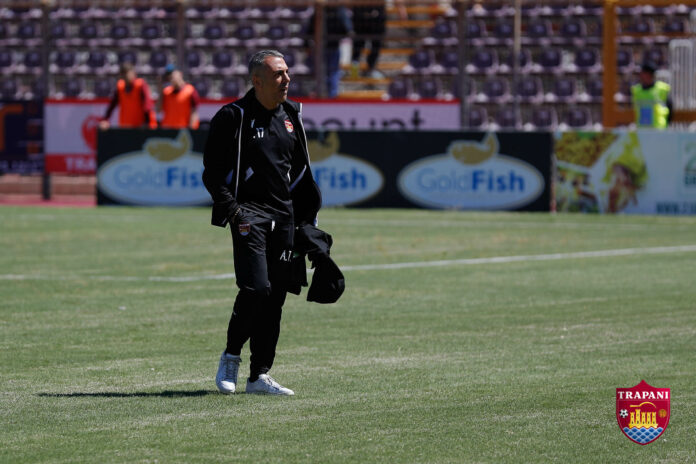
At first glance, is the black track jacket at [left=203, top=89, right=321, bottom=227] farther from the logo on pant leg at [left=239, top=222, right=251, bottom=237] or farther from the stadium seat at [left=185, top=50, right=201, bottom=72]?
the stadium seat at [left=185, top=50, right=201, bottom=72]

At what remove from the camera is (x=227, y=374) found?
745 cm

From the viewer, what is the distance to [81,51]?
1270 inches

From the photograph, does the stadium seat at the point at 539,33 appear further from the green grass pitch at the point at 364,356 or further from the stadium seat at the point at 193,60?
the green grass pitch at the point at 364,356

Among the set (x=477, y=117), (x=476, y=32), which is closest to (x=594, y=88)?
(x=476, y=32)

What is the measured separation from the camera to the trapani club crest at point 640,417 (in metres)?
6.05

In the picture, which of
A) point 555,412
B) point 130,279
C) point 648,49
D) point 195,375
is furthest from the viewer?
point 648,49

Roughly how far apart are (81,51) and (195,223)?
42.0ft

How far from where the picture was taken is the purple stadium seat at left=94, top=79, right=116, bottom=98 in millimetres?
31406

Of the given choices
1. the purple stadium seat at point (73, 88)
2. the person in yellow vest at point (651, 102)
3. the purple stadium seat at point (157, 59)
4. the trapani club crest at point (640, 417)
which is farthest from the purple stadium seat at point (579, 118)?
the trapani club crest at point (640, 417)

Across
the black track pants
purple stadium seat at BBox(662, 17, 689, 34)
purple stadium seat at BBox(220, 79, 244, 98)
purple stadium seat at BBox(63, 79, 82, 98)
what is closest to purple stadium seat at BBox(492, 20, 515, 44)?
purple stadium seat at BBox(662, 17, 689, 34)

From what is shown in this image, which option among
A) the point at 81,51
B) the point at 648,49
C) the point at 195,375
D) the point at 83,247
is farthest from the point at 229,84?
the point at 195,375

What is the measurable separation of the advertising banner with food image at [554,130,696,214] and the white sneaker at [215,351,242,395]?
52.6 feet

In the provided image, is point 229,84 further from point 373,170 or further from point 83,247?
point 83,247

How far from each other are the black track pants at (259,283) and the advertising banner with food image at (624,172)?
1585 cm
